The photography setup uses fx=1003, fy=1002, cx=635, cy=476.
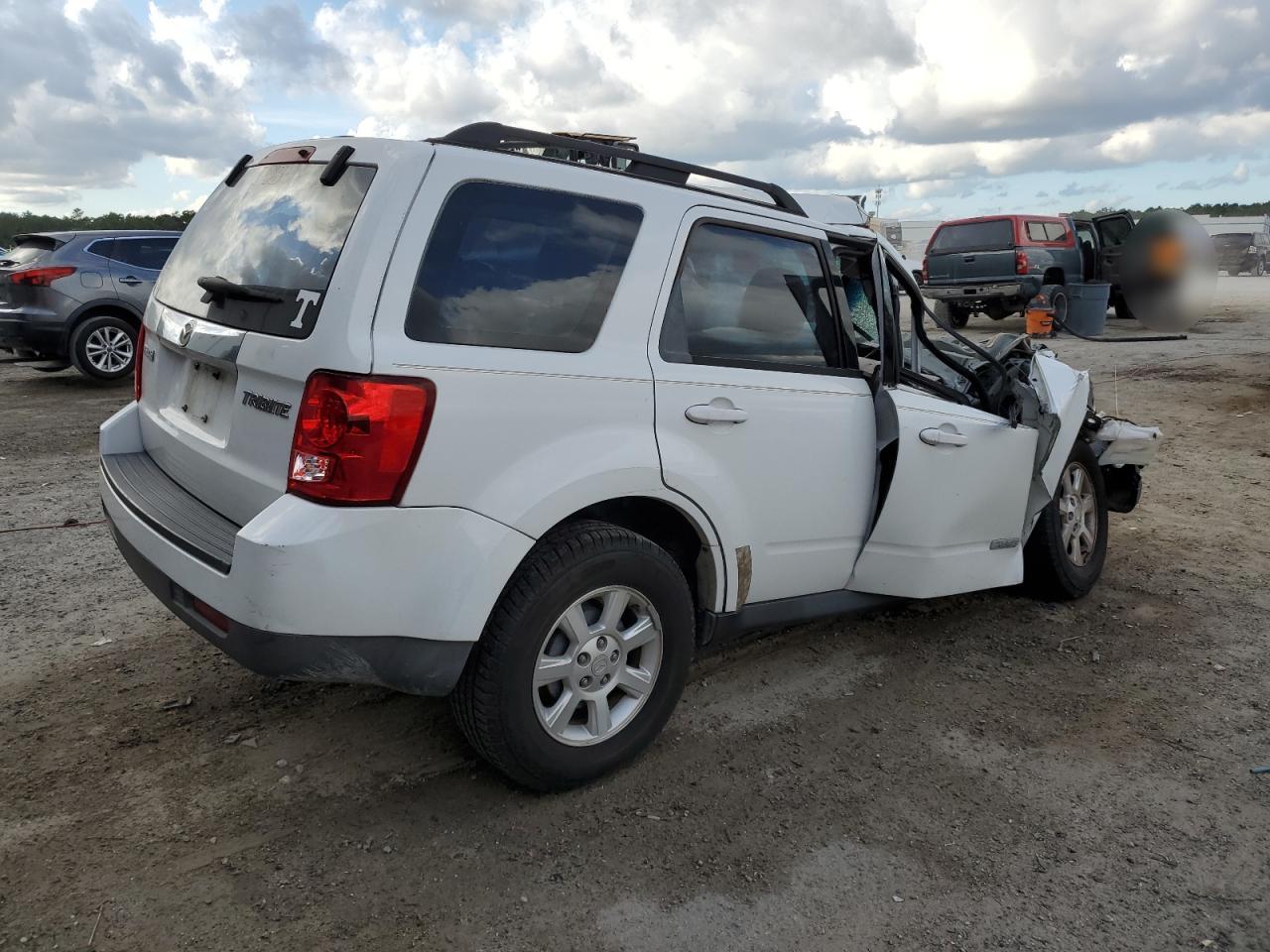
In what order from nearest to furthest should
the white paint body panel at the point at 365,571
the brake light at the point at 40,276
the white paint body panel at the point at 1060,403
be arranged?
the white paint body panel at the point at 365,571 → the white paint body panel at the point at 1060,403 → the brake light at the point at 40,276

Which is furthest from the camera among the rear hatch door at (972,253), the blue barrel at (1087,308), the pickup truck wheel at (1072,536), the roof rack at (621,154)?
the rear hatch door at (972,253)

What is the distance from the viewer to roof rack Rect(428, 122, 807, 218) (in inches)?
116

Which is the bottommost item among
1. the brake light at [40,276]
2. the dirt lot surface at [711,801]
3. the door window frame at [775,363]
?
the dirt lot surface at [711,801]

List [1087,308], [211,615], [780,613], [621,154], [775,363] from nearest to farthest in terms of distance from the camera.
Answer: [211,615] → [621,154] → [775,363] → [780,613] → [1087,308]

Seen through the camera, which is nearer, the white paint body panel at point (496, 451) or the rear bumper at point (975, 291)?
the white paint body panel at point (496, 451)

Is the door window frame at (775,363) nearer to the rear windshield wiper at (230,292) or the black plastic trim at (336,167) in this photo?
the black plastic trim at (336,167)

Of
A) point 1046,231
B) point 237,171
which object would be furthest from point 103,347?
point 1046,231

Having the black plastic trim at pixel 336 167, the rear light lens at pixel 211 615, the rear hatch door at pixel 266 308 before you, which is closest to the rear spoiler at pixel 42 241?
the rear hatch door at pixel 266 308

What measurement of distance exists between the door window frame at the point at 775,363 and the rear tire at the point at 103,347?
985 centimetres

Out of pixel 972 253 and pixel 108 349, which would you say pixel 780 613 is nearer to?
pixel 108 349

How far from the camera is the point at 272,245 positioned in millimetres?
2951

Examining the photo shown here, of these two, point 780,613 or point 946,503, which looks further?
point 946,503

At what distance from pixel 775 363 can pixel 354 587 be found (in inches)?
66.2

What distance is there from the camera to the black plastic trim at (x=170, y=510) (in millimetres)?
2780
